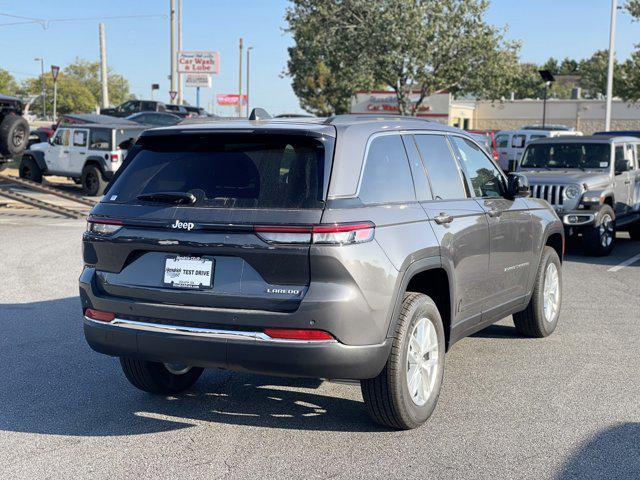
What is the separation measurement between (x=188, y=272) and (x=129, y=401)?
1.41 metres

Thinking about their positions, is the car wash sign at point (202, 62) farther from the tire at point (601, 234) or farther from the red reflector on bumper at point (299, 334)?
the red reflector on bumper at point (299, 334)

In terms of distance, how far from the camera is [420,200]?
5258 millimetres

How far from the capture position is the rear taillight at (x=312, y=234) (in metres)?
4.34

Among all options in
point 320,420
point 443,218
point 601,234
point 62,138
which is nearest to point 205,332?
point 320,420

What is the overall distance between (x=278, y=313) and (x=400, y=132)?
5.21 feet

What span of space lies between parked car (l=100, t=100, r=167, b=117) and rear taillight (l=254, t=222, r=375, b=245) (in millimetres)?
34892

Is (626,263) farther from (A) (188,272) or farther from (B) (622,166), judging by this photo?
(A) (188,272)

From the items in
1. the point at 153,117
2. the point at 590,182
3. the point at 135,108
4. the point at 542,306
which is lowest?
the point at 542,306

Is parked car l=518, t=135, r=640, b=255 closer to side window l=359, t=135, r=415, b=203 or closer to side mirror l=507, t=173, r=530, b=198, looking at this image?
side mirror l=507, t=173, r=530, b=198

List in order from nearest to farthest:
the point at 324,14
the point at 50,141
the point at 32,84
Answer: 1. the point at 50,141
2. the point at 324,14
3. the point at 32,84

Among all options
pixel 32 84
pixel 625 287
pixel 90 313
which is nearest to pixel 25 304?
pixel 90 313

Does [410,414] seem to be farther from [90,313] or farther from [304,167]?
[90,313]

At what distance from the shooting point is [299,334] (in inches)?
173

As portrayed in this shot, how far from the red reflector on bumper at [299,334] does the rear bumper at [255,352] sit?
26 mm
